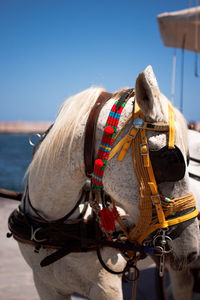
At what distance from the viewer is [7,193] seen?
7.28 feet

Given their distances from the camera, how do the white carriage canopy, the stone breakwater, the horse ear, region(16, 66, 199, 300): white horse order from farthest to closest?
the stone breakwater
the white carriage canopy
region(16, 66, 199, 300): white horse
the horse ear

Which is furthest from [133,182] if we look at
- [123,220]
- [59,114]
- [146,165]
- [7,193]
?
[7,193]

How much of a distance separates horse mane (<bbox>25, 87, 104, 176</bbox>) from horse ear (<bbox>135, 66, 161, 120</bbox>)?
1.02 feet

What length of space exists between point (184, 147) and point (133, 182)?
10.6 inches

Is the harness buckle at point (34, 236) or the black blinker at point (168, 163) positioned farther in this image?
the harness buckle at point (34, 236)

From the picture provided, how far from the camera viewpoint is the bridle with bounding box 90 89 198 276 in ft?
3.77

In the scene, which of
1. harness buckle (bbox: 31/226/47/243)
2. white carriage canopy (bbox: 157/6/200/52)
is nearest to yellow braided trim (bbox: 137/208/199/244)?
harness buckle (bbox: 31/226/47/243)

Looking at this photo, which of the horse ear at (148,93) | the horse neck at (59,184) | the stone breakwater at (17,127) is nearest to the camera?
the horse ear at (148,93)

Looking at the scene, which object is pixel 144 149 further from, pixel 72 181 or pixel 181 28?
pixel 181 28

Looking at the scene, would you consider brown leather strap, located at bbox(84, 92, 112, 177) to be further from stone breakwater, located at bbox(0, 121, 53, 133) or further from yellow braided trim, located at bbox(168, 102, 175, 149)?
stone breakwater, located at bbox(0, 121, 53, 133)

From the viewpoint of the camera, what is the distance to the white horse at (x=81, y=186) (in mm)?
1184

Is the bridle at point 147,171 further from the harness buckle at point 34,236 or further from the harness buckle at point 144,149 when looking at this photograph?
the harness buckle at point 34,236

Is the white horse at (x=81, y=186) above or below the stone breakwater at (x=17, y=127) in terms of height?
above

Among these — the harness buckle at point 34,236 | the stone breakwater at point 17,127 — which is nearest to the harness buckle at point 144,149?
the harness buckle at point 34,236
